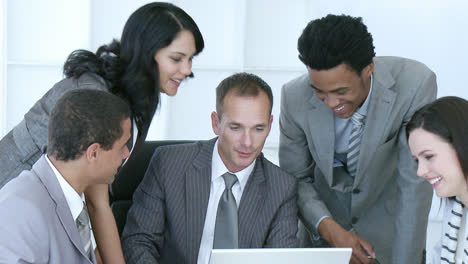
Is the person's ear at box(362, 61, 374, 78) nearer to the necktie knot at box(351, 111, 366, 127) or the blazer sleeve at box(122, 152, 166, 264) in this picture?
the necktie knot at box(351, 111, 366, 127)

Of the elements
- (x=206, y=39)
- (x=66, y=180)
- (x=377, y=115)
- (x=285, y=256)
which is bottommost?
(x=285, y=256)

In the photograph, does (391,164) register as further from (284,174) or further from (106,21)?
(106,21)

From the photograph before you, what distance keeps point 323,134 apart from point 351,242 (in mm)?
457

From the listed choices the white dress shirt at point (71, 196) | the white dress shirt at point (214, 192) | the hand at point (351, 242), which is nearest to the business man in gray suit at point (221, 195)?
the white dress shirt at point (214, 192)

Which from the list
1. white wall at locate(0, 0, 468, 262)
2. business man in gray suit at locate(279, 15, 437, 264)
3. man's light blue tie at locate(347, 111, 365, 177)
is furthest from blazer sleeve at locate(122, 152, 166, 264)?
white wall at locate(0, 0, 468, 262)

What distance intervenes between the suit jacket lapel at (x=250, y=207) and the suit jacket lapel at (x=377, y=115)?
1.25 feet

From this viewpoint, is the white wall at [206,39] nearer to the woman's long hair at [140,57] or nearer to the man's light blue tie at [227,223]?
the woman's long hair at [140,57]

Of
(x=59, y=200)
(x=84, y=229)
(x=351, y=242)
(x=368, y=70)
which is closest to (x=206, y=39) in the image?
(x=368, y=70)

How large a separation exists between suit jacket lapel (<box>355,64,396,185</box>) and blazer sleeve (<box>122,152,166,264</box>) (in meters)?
0.72

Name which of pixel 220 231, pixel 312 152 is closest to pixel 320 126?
pixel 312 152

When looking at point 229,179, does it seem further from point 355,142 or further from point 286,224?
point 355,142

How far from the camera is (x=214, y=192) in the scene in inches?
82.0

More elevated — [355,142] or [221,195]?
[355,142]

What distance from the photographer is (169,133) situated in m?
4.80
